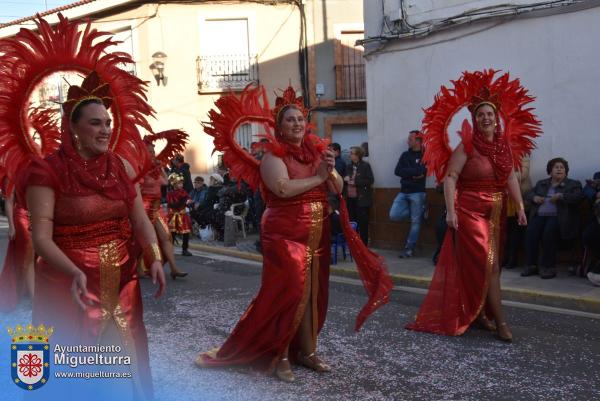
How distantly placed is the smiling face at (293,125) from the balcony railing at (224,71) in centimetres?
1468

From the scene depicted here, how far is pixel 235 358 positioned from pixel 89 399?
1.83 metres

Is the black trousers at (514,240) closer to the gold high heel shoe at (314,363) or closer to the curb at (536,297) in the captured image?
the curb at (536,297)

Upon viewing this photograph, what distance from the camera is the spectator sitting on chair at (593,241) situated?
24.5 feet

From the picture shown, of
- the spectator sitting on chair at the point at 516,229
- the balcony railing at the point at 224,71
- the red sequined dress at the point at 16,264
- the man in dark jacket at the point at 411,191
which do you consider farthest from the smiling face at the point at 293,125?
the balcony railing at the point at 224,71

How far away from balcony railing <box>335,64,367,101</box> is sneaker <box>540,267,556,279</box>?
11203 millimetres

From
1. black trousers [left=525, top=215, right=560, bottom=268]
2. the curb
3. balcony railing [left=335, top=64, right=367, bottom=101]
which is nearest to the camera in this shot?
the curb

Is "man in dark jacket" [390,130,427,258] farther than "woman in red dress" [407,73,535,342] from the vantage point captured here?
Yes

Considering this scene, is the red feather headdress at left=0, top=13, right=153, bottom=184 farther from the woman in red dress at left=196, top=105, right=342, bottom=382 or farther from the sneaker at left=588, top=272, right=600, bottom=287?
the sneaker at left=588, top=272, right=600, bottom=287

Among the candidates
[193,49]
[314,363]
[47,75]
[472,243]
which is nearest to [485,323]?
[472,243]

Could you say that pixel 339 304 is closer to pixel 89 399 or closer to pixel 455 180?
pixel 455 180

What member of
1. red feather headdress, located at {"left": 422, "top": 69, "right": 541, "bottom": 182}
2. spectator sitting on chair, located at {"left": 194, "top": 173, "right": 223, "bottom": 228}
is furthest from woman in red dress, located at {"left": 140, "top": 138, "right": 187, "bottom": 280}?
spectator sitting on chair, located at {"left": 194, "top": 173, "right": 223, "bottom": 228}

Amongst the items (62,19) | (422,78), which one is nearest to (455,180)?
(62,19)

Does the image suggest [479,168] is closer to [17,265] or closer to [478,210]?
[478,210]

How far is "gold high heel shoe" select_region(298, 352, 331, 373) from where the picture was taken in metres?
4.77
